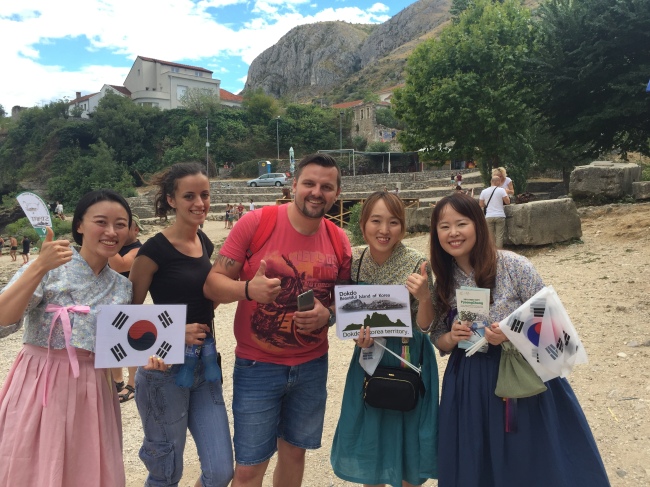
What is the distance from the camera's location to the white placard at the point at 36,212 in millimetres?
2441

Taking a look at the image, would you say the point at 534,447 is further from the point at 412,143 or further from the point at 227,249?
the point at 412,143

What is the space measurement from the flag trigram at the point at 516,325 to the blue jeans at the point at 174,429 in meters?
1.57

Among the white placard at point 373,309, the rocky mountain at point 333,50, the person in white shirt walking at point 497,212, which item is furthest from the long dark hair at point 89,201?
the rocky mountain at point 333,50

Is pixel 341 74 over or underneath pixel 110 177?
over

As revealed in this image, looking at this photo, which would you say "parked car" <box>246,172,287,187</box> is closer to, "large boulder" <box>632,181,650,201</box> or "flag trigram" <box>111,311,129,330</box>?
"large boulder" <box>632,181,650,201</box>

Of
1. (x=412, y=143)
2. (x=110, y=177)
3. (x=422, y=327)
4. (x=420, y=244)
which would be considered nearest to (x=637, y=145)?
(x=420, y=244)

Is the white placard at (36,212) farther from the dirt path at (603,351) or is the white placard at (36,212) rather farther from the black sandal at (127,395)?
the black sandal at (127,395)

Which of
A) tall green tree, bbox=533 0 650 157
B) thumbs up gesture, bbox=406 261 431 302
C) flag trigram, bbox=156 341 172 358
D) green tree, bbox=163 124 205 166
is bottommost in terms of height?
flag trigram, bbox=156 341 172 358

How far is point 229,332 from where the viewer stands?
734 cm

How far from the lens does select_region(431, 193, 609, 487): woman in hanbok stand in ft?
7.16

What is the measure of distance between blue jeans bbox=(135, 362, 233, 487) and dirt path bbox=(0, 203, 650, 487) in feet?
3.29

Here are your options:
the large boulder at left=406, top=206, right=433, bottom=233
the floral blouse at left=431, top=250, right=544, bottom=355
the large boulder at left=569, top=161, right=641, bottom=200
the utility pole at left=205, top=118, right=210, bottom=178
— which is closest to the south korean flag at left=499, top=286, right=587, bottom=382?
the floral blouse at left=431, top=250, right=544, bottom=355

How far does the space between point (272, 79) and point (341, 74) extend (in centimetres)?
2190

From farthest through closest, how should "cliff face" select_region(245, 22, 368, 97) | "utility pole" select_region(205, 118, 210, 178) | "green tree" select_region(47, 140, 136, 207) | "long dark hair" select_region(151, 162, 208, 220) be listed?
"cliff face" select_region(245, 22, 368, 97)
"utility pole" select_region(205, 118, 210, 178)
"green tree" select_region(47, 140, 136, 207)
"long dark hair" select_region(151, 162, 208, 220)
